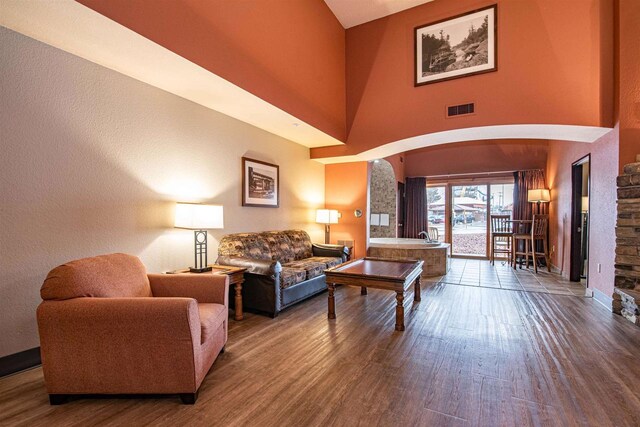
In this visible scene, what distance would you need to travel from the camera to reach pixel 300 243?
4.91 m

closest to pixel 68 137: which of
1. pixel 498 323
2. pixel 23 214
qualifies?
pixel 23 214

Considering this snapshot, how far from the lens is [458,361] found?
7.97ft

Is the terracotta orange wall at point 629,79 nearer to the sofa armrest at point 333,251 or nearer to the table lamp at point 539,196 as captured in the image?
the table lamp at point 539,196

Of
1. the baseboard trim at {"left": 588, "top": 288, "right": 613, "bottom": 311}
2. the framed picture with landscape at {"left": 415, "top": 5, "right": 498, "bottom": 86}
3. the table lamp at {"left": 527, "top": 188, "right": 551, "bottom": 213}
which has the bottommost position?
the baseboard trim at {"left": 588, "top": 288, "right": 613, "bottom": 311}

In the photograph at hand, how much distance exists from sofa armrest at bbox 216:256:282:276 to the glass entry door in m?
6.61

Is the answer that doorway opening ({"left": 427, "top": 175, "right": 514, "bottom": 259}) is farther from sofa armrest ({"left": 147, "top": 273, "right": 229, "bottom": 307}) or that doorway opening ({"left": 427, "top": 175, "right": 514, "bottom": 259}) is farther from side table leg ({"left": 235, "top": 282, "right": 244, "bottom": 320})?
sofa armrest ({"left": 147, "top": 273, "right": 229, "bottom": 307})

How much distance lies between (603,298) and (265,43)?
212 inches

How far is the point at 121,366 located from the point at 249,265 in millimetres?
1682

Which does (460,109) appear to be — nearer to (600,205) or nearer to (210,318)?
(600,205)

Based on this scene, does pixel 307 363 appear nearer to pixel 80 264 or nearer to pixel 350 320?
pixel 350 320

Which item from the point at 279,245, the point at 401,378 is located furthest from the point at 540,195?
the point at 401,378

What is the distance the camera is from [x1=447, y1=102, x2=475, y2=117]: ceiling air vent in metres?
4.34

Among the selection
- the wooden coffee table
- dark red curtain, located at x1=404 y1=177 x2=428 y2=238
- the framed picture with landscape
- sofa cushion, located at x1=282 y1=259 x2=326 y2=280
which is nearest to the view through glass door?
dark red curtain, located at x1=404 y1=177 x2=428 y2=238

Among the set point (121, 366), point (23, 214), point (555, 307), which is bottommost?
point (555, 307)
